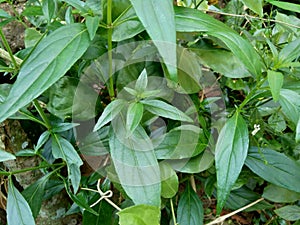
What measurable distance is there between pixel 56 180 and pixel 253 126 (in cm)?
33

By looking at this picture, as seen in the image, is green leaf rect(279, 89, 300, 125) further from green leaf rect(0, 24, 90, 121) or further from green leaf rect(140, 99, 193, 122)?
green leaf rect(0, 24, 90, 121)

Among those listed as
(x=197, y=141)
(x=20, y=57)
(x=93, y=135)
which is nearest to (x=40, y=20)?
(x=20, y=57)

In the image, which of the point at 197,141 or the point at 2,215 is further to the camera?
the point at 2,215

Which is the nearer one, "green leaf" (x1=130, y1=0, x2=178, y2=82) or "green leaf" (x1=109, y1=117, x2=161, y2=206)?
"green leaf" (x1=130, y1=0, x2=178, y2=82)

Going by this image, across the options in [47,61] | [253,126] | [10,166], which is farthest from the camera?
[10,166]

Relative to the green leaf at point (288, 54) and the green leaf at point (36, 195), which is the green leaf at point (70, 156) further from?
the green leaf at point (288, 54)

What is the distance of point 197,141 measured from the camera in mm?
535

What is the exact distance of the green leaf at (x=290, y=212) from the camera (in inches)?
24.5

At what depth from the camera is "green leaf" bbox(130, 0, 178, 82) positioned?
0.99 feet

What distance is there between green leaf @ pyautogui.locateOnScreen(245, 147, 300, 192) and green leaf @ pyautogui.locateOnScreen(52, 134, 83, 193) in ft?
0.78

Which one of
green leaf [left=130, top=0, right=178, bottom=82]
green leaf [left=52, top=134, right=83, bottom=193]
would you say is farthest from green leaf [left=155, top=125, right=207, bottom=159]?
green leaf [left=130, top=0, right=178, bottom=82]

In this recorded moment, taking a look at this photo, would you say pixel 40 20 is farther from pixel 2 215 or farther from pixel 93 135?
pixel 2 215

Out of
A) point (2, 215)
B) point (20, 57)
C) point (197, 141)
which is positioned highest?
point (20, 57)

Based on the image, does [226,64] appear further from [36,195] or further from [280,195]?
[36,195]
